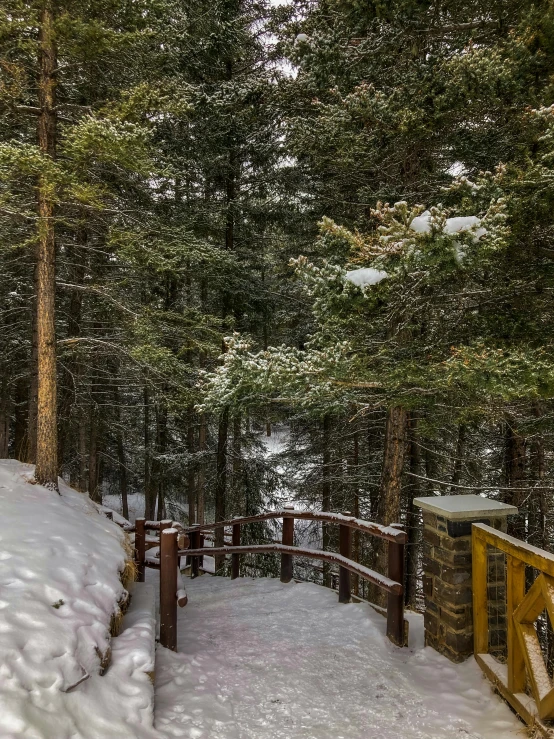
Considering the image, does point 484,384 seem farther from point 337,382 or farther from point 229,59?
point 229,59

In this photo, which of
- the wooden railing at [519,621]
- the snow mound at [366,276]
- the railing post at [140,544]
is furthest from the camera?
the railing post at [140,544]

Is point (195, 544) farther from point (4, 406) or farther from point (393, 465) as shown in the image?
point (4, 406)

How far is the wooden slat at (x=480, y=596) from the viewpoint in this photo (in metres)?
3.65

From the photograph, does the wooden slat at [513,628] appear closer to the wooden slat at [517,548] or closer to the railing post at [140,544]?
the wooden slat at [517,548]

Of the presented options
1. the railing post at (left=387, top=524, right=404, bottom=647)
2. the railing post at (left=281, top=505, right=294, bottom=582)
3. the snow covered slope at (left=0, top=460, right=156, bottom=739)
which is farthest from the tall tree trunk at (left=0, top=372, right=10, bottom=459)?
the railing post at (left=387, top=524, right=404, bottom=647)

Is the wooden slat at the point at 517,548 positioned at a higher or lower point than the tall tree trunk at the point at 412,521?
higher

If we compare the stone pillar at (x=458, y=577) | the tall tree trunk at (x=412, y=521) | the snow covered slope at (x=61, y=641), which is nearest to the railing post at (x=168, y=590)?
the snow covered slope at (x=61, y=641)

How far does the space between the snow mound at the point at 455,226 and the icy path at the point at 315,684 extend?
3.66m

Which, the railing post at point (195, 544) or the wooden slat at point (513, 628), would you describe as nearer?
the wooden slat at point (513, 628)

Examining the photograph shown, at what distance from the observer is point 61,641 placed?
2795mm

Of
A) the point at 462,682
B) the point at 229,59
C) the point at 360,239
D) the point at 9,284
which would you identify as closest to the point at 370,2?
the point at 360,239

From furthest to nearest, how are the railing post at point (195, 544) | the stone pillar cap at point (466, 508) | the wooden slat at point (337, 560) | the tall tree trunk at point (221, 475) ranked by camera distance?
1. the tall tree trunk at point (221, 475)
2. the railing post at point (195, 544)
3. the wooden slat at point (337, 560)
4. the stone pillar cap at point (466, 508)

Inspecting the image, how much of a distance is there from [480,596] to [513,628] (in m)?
0.54

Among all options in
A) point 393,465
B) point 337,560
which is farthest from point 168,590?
point 393,465
